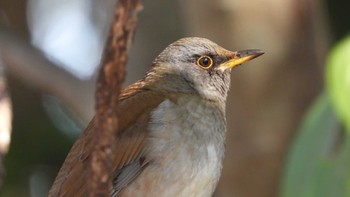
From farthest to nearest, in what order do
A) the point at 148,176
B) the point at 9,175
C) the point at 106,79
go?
the point at 9,175, the point at 148,176, the point at 106,79

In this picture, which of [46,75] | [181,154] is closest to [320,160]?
[181,154]

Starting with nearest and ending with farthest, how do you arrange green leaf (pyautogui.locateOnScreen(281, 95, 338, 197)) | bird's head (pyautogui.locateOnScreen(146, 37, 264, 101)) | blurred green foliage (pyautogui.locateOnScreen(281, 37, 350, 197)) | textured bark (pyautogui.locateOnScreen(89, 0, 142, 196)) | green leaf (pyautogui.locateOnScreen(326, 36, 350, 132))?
1. textured bark (pyautogui.locateOnScreen(89, 0, 142, 196))
2. green leaf (pyautogui.locateOnScreen(326, 36, 350, 132))
3. blurred green foliage (pyautogui.locateOnScreen(281, 37, 350, 197))
4. green leaf (pyautogui.locateOnScreen(281, 95, 338, 197))
5. bird's head (pyautogui.locateOnScreen(146, 37, 264, 101))

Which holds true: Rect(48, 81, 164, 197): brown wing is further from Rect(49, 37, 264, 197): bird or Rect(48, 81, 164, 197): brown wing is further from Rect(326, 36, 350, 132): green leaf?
Rect(326, 36, 350, 132): green leaf

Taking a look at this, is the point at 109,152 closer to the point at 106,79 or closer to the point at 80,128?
the point at 106,79

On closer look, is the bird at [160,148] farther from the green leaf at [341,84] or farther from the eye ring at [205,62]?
the green leaf at [341,84]

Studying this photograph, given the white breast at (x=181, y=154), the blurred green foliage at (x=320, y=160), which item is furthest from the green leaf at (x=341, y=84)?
the white breast at (x=181, y=154)

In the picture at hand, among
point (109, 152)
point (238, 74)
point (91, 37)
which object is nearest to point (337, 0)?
point (238, 74)

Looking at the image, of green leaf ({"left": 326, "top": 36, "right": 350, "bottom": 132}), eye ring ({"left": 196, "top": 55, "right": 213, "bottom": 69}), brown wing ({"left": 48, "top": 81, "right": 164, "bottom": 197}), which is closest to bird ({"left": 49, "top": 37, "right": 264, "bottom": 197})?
brown wing ({"left": 48, "top": 81, "right": 164, "bottom": 197})
